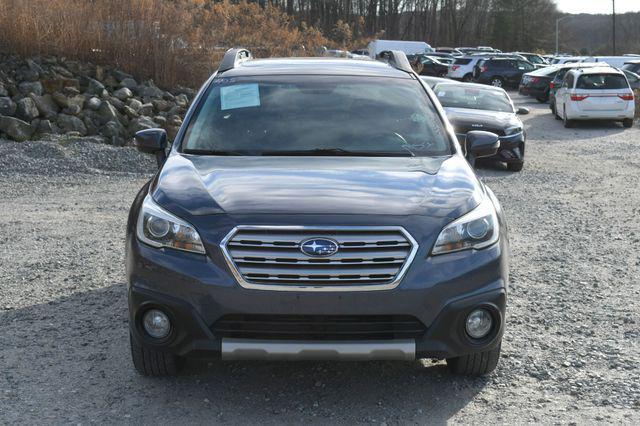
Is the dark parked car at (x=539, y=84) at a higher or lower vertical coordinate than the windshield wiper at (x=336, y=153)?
lower

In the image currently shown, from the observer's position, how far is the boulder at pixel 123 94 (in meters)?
16.3

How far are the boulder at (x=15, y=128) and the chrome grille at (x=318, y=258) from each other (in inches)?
439

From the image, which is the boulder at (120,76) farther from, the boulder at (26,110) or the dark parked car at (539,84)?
the dark parked car at (539,84)

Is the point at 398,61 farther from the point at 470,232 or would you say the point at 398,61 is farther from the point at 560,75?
the point at 560,75

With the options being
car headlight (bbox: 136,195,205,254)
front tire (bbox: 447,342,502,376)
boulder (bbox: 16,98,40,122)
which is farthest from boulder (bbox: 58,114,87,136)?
front tire (bbox: 447,342,502,376)

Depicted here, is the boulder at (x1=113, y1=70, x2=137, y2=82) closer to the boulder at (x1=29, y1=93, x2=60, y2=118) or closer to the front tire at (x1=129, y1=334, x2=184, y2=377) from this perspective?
the boulder at (x1=29, y1=93, x2=60, y2=118)

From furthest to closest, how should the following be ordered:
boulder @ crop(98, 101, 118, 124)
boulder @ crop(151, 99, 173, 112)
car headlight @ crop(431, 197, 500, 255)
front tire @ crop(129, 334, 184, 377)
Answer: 1. boulder @ crop(151, 99, 173, 112)
2. boulder @ crop(98, 101, 118, 124)
3. front tire @ crop(129, 334, 184, 377)
4. car headlight @ crop(431, 197, 500, 255)

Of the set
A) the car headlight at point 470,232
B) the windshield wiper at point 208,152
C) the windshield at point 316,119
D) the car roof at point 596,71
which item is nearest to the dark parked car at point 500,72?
the car roof at point 596,71

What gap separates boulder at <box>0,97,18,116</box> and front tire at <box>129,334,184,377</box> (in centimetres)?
1125

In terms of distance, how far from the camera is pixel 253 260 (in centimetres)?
407

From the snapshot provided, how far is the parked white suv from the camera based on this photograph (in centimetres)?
2333

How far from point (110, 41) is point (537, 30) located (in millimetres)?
84444

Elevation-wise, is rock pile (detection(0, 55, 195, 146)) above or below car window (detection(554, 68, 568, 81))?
above

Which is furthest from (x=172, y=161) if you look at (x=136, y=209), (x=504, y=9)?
(x=504, y=9)
